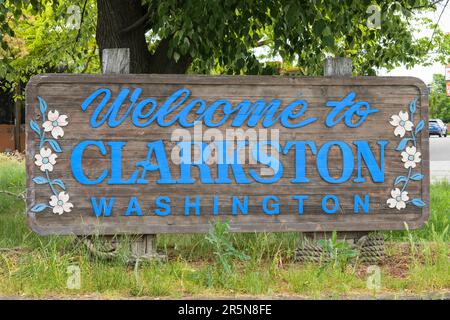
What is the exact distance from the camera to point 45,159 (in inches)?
218

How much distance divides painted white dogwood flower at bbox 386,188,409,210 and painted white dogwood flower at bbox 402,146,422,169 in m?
0.25

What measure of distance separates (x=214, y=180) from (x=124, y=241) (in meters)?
0.97

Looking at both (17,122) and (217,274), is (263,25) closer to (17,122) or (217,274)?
(217,274)

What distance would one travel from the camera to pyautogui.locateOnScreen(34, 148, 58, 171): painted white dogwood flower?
18.1 ft

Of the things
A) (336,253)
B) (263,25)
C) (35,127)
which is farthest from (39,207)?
(263,25)

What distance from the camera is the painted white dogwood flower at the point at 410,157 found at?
5.90 metres

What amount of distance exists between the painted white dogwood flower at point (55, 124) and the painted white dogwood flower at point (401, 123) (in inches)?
118

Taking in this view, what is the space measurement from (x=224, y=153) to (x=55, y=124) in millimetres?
1515

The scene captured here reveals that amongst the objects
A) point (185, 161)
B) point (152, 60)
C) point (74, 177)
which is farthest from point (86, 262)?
point (152, 60)

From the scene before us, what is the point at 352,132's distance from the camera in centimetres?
585

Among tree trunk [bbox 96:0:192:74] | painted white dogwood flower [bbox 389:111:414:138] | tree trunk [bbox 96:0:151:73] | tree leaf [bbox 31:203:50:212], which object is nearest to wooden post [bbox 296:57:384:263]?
painted white dogwood flower [bbox 389:111:414:138]

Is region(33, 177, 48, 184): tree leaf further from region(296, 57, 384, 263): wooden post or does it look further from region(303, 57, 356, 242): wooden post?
region(303, 57, 356, 242): wooden post

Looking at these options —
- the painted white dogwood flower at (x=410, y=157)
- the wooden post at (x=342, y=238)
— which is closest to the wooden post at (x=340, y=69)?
the wooden post at (x=342, y=238)

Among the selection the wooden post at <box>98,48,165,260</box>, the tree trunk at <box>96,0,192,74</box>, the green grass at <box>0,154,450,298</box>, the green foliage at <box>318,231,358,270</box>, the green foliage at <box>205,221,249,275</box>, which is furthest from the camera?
the tree trunk at <box>96,0,192,74</box>
